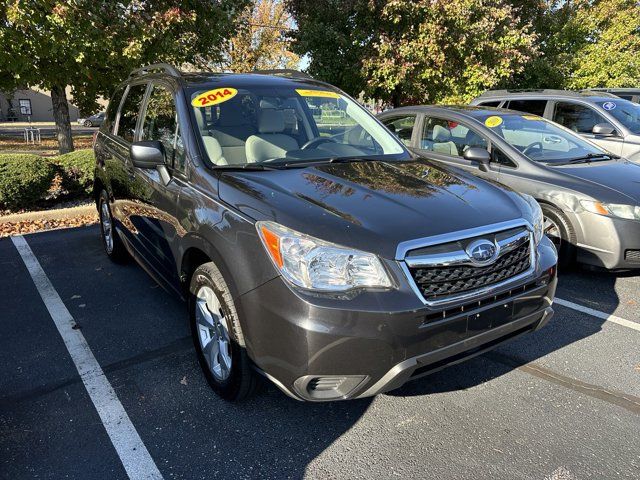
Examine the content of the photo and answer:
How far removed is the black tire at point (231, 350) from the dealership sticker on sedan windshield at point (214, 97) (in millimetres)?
1221

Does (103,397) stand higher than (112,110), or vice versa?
(112,110)

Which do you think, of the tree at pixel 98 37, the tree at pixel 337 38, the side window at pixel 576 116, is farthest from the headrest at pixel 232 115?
the tree at pixel 337 38

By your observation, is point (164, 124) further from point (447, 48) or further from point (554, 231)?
point (447, 48)

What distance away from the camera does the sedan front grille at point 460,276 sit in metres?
2.22

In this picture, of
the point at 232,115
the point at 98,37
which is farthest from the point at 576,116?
the point at 98,37

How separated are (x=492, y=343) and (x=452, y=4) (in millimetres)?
10532

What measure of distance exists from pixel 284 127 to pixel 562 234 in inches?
116

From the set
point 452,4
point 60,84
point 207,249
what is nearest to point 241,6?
point 60,84

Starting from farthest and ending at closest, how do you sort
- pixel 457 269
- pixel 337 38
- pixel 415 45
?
pixel 337 38
pixel 415 45
pixel 457 269

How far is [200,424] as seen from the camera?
266 centimetres

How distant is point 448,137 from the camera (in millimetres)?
5879

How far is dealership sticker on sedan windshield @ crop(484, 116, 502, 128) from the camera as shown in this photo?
18.3ft

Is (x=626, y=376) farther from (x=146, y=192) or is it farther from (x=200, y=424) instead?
(x=146, y=192)

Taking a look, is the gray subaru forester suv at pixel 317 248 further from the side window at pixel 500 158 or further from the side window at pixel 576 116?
the side window at pixel 576 116
